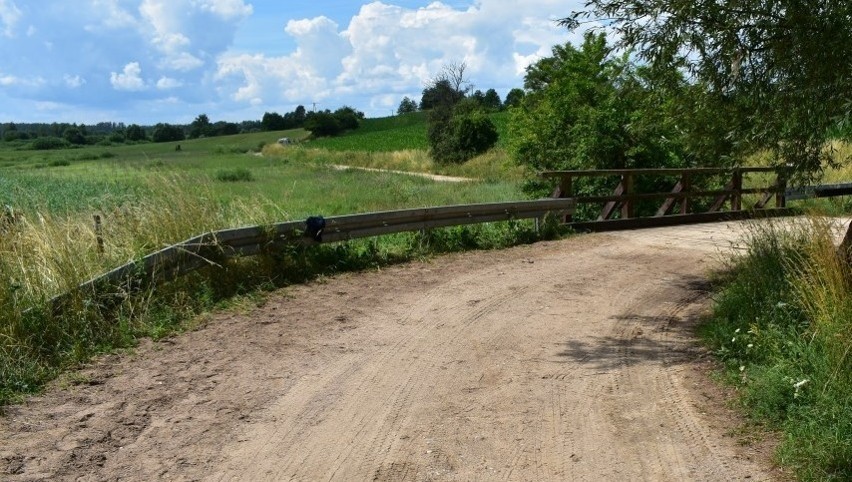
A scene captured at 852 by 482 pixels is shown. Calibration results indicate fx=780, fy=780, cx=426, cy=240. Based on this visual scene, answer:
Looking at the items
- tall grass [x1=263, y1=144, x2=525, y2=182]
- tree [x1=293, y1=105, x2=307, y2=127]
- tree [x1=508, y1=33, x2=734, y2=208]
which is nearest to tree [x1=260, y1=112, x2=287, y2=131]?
tree [x1=293, y1=105, x2=307, y2=127]

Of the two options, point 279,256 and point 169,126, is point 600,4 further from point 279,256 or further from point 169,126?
point 169,126

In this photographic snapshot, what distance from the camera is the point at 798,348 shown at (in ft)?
19.2

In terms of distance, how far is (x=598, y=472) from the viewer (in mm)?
4777

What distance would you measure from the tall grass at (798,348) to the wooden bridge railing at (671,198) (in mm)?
7078

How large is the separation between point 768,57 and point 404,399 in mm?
5085

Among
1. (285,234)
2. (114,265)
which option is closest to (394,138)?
(285,234)

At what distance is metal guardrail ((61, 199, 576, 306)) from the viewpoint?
8391mm

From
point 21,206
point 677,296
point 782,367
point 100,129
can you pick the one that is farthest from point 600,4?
point 100,129

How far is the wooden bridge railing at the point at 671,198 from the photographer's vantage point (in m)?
15.3

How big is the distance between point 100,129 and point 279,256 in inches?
4458

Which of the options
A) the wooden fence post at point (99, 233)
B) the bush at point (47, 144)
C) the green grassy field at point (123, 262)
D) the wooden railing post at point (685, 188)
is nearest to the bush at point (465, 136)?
the wooden railing post at point (685, 188)

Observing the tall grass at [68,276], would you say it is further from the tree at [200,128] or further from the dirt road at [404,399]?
the tree at [200,128]

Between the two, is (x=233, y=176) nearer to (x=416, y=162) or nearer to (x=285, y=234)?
(x=416, y=162)

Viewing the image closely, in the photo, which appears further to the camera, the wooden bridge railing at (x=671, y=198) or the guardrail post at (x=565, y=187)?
the wooden bridge railing at (x=671, y=198)
